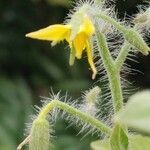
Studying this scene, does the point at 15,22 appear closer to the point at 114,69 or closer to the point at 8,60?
the point at 8,60

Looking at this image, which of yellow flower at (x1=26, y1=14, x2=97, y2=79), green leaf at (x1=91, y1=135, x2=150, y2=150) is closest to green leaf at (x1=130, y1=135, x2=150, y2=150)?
green leaf at (x1=91, y1=135, x2=150, y2=150)

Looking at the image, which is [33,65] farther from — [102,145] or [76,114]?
[76,114]

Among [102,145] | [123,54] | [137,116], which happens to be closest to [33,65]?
[102,145]

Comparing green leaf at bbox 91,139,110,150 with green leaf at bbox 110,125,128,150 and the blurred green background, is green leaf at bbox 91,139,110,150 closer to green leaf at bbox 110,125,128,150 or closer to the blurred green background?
green leaf at bbox 110,125,128,150

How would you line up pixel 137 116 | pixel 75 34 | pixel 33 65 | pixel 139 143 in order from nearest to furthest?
pixel 137 116 < pixel 75 34 < pixel 139 143 < pixel 33 65

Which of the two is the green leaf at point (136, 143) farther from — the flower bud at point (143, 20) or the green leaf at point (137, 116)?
the green leaf at point (137, 116)
